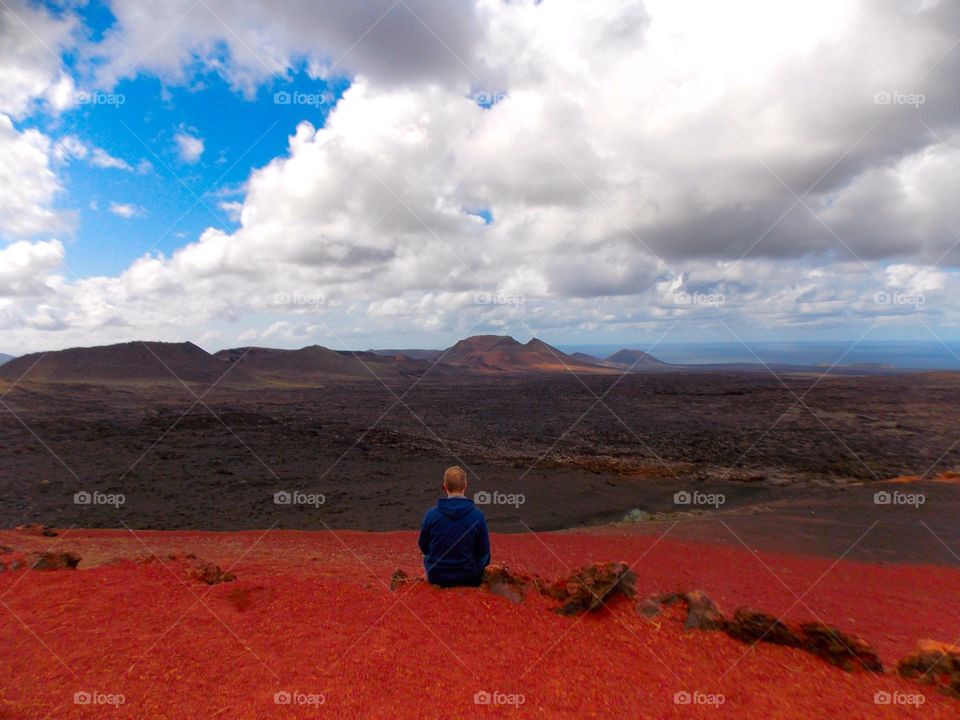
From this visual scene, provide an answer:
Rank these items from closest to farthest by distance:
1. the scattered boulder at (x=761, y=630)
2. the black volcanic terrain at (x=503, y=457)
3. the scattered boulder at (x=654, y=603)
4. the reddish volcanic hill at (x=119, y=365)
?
1. the scattered boulder at (x=761, y=630)
2. the scattered boulder at (x=654, y=603)
3. the black volcanic terrain at (x=503, y=457)
4. the reddish volcanic hill at (x=119, y=365)

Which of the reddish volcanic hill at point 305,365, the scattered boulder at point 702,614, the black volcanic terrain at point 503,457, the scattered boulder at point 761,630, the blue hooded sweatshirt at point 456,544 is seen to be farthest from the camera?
the reddish volcanic hill at point 305,365

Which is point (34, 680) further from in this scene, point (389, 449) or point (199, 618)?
point (389, 449)

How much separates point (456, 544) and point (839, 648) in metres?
3.31

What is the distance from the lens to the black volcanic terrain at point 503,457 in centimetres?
1386

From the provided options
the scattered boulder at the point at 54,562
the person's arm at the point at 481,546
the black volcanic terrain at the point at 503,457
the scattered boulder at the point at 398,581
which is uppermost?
the person's arm at the point at 481,546

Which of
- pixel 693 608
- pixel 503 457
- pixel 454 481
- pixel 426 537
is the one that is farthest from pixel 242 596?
pixel 503 457

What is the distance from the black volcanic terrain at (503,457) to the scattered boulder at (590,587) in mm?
6741

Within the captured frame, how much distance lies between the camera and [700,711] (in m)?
3.10

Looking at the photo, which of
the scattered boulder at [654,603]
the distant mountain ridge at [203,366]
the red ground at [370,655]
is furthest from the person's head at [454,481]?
the distant mountain ridge at [203,366]

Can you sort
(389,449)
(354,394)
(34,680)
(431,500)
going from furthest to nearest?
(354,394)
(389,449)
(431,500)
(34,680)

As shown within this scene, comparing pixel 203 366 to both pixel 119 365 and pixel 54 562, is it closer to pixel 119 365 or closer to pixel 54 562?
pixel 119 365

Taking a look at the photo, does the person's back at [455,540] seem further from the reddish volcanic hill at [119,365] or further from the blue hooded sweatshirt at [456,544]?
the reddish volcanic hill at [119,365]

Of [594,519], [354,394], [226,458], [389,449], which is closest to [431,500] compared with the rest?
[594,519]

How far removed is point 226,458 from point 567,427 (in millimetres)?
19977
